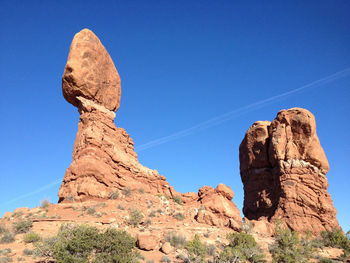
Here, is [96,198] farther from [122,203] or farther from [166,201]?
[166,201]

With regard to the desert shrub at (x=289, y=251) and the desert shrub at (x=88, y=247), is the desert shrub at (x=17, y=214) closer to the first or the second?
the desert shrub at (x=88, y=247)

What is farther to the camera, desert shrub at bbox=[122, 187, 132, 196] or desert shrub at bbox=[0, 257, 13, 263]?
desert shrub at bbox=[122, 187, 132, 196]

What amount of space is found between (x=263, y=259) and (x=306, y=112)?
19.3 metres

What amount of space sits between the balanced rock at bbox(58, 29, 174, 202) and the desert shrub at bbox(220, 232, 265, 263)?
10583 millimetres

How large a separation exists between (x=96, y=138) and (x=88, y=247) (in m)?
12.9

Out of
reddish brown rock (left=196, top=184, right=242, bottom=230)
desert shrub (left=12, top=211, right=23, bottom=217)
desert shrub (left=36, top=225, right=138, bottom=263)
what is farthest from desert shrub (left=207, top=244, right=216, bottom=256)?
desert shrub (left=12, top=211, right=23, bottom=217)

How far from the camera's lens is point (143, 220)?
72.8 feet

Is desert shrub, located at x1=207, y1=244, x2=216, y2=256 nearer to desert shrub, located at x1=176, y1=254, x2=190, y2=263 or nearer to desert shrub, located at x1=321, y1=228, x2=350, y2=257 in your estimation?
desert shrub, located at x1=176, y1=254, x2=190, y2=263

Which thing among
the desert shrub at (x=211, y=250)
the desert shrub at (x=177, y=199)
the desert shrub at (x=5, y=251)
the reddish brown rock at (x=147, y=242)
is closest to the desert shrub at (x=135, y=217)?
the reddish brown rock at (x=147, y=242)

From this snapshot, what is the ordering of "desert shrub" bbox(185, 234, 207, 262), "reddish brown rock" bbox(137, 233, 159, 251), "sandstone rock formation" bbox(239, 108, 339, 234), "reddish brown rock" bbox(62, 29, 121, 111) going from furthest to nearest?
"sandstone rock formation" bbox(239, 108, 339, 234)
"reddish brown rock" bbox(62, 29, 121, 111)
"reddish brown rock" bbox(137, 233, 159, 251)
"desert shrub" bbox(185, 234, 207, 262)

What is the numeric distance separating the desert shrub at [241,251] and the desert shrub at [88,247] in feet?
17.6

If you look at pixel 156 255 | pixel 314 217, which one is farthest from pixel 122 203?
pixel 314 217

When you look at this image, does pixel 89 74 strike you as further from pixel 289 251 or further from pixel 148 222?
pixel 289 251

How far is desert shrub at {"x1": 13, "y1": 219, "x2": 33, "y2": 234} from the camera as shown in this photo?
18.9 metres
